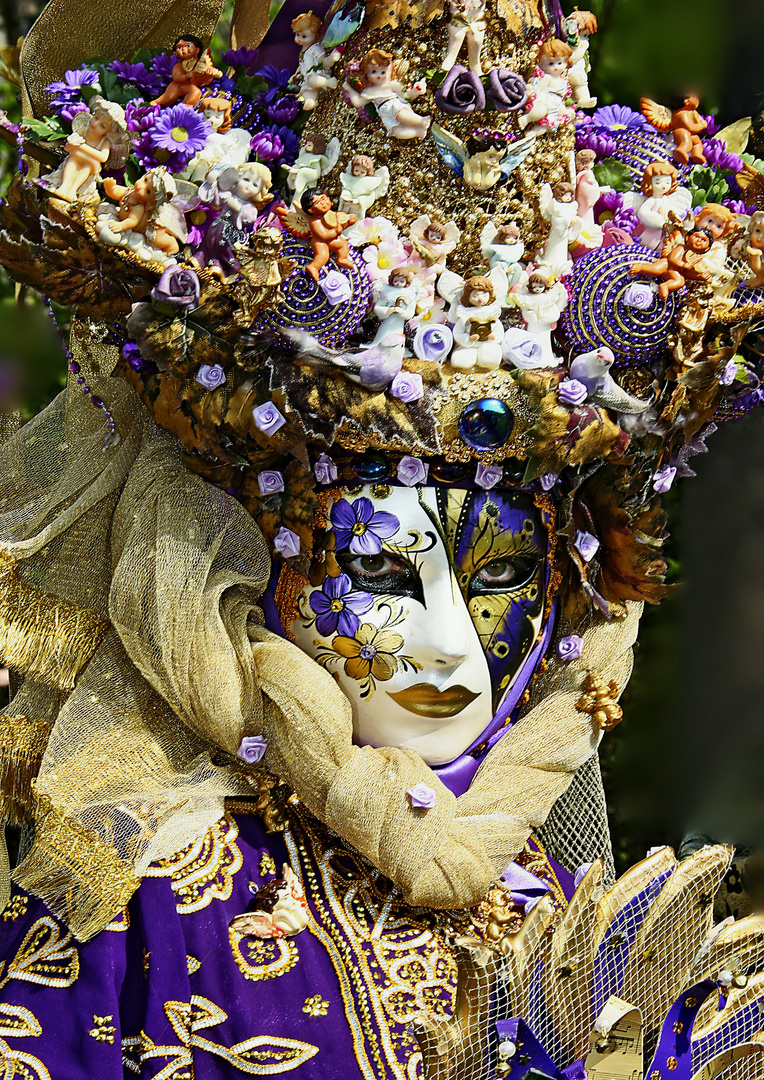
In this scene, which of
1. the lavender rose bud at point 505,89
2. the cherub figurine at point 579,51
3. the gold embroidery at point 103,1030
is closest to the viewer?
the gold embroidery at point 103,1030

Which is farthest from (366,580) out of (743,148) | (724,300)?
(743,148)

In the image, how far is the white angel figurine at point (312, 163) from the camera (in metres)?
1.66

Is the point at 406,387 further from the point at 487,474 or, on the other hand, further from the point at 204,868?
the point at 204,868

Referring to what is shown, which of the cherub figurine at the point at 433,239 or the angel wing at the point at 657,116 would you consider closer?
the cherub figurine at the point at 433,239

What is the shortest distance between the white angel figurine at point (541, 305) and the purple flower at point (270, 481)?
0.39 m

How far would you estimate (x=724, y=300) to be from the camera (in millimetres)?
1703

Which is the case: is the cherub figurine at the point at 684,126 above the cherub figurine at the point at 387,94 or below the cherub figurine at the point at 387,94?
below

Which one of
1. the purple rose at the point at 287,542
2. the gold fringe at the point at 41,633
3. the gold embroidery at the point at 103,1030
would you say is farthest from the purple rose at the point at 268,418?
the gold embroidery at the point at 103,1030

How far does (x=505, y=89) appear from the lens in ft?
5.23

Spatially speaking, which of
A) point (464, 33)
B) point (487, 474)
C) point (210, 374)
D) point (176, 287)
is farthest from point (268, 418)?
point (464, 33)

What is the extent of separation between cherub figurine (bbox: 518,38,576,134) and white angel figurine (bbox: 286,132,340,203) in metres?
0.25

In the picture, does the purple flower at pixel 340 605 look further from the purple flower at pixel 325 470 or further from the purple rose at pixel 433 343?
the purple rose at pixel 433 343

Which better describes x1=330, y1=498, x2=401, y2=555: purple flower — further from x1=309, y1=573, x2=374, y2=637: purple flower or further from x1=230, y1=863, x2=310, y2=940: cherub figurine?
x1=230, y1=863, x2=310, y2=940: cherub figurine

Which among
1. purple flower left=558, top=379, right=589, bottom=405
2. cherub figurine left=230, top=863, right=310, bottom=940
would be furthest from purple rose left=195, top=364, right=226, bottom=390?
cherub figurine left=230, top=863, right=310, bottom=940
